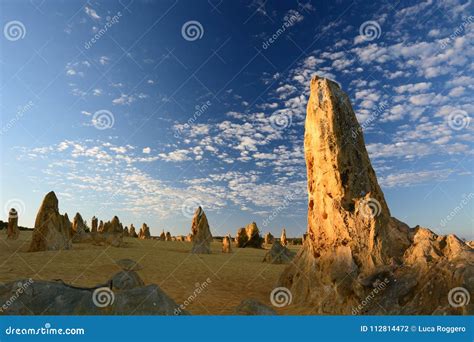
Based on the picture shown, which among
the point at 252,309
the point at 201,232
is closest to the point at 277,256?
the point at 201,232

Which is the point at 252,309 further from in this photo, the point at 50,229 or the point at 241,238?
the point at 241,238

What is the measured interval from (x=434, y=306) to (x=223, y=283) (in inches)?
289

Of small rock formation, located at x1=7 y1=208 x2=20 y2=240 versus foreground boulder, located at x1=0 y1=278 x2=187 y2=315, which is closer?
foreground boulder, located at x1=0 y1=278 x2=187 y2=315

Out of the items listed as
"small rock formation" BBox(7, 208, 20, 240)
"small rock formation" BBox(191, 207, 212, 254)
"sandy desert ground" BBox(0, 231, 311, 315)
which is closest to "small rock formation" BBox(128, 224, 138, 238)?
"small rock formation" BBox(7, 208, 20, 240)

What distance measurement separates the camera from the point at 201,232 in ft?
90.5

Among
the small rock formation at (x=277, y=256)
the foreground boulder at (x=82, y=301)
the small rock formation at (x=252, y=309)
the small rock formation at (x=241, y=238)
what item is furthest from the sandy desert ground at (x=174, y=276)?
the small rock formation at (x=241, y=238)

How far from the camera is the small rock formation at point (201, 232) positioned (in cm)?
2634

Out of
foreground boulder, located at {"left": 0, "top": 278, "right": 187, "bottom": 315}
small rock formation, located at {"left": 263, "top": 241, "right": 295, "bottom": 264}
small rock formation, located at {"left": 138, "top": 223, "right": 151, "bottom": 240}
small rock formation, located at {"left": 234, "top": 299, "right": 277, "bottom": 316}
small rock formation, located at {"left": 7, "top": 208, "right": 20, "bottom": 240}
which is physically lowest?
small rock formation, located at {"left": 234, "top": 299, "right": 277, "bottom": 316}

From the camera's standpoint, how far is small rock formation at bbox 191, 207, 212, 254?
26.3 m

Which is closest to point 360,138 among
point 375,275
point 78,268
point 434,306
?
point 375,275

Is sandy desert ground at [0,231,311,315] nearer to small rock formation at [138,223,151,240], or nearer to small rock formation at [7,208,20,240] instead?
small rock formation at [7,208,20,240]

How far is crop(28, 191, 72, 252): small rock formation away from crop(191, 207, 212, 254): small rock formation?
9063 mm

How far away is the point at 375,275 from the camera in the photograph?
805 cm

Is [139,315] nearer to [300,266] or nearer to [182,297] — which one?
[182,297]
